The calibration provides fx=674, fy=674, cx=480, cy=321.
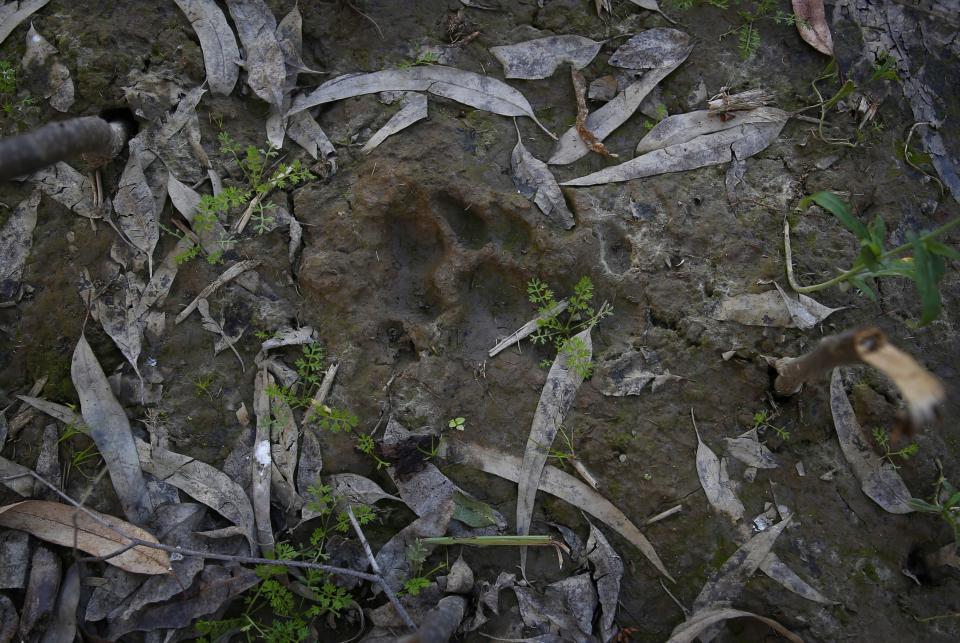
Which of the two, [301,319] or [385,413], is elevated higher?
[301,319]

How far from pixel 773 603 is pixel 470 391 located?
1.24m

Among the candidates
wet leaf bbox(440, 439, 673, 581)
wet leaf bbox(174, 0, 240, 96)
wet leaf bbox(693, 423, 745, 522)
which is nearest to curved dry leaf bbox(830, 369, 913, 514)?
wet leaf bbox(693, 423, 745, 522)

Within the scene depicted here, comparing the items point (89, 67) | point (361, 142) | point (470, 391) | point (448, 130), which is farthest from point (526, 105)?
point (89, 67)

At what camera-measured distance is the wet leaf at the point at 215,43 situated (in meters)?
2.65

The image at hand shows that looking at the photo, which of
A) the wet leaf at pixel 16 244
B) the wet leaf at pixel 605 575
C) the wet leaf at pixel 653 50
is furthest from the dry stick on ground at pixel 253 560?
the wet leaf at pixel 653 50

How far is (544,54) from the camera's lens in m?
2.74

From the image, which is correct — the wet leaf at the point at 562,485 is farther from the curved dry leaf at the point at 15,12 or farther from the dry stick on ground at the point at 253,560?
the curved dry leaf at the point at 15,12

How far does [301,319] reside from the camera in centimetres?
251

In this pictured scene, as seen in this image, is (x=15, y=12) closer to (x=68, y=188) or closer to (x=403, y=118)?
(x=68, y=188)

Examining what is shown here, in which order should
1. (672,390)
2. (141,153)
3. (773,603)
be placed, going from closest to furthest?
(773,603), (672,390), (141,153)

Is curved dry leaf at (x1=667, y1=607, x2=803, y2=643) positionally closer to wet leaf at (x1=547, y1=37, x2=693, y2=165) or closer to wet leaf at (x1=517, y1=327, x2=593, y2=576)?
wet leaf at (x1=517, y1=327, x2=593, y2=576)

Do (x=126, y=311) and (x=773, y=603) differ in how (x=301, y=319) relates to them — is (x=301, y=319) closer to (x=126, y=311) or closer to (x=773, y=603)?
(x=126, y=311)

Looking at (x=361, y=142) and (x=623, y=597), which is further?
(x=361, y=142)

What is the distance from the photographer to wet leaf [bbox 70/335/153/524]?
2.36 metres
